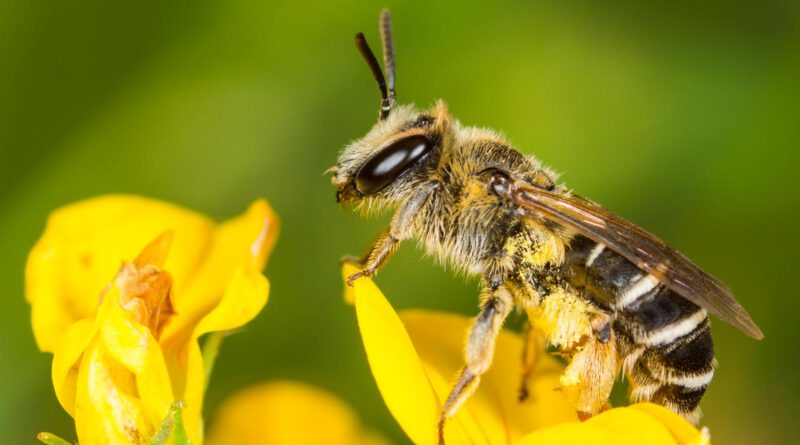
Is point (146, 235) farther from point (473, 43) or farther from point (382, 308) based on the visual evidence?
point (473, 43)

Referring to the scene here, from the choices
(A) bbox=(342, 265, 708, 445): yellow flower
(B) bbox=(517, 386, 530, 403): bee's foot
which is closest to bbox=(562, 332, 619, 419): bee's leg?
(A) bbox=(342, 265, 708, 445): yellow flower

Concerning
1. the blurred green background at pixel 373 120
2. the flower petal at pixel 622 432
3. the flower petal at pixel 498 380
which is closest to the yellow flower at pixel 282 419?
the blurred green background at pixel 373 120

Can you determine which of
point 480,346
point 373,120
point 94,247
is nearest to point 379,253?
point 480,346

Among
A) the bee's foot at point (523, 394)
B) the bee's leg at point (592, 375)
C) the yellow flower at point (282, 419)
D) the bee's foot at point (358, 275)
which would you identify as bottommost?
the yellow flower at point (282, 419)

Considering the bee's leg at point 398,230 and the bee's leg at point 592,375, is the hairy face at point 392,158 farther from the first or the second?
the bee's leg at point 592,375

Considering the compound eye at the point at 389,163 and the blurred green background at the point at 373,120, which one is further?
the blurred green background at the point at 373,120

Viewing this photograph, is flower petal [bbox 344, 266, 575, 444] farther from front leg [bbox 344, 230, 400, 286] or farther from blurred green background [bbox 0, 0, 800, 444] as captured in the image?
blurred green background [bbox 0, 0, 800, 444]
